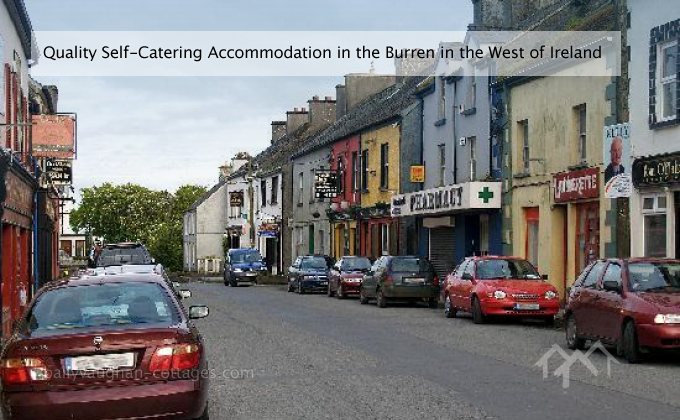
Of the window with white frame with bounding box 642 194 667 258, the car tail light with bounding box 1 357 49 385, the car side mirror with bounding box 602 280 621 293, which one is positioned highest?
the window with white frame with bounding box 642 194 667 258

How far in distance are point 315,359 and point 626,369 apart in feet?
14.3

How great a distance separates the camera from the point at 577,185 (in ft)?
83.8

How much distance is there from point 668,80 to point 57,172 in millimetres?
21166

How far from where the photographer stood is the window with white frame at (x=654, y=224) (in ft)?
71.5

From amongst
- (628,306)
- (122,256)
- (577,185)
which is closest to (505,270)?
(577,185)

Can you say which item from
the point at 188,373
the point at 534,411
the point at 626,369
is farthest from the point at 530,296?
the point at 188,373


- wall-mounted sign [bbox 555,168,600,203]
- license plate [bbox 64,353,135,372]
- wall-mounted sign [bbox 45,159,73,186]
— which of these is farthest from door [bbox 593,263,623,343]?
wall-mounted sign [bbox 45,159,73,186]

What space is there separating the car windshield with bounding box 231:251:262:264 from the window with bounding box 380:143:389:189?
10.2m

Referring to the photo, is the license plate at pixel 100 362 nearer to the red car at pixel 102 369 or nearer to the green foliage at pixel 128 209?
the red car at pixel 102 369

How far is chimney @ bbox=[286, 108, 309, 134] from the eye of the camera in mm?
65062

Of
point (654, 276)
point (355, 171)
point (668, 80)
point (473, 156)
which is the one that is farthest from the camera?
point (355, 171)

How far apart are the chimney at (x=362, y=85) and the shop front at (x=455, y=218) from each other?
56.3 feet

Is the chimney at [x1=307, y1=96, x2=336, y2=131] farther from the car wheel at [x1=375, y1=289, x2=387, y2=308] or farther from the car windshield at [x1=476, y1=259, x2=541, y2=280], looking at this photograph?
the car windshield at [x1=476, y1=259, x2=541, y2=280]

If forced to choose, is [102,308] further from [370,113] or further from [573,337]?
[370,113]
